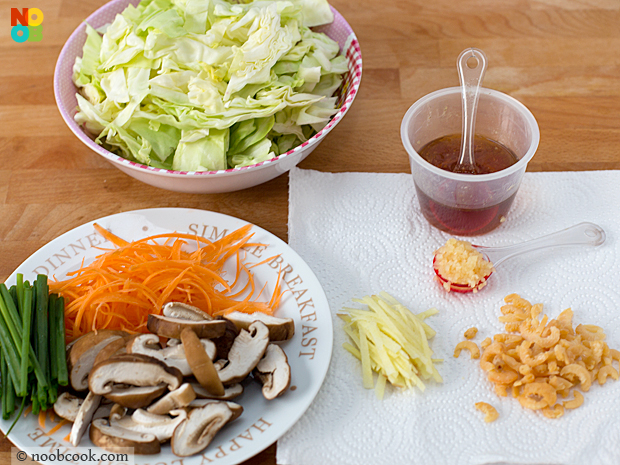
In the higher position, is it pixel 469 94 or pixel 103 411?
pixel 469 94

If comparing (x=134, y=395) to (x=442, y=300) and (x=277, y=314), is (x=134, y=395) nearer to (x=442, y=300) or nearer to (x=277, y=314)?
(x=277, y=314)

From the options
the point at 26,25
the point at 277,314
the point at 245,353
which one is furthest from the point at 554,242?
the point at 26,25

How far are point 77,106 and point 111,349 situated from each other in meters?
0.88

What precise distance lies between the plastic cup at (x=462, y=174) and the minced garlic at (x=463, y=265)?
12 cm

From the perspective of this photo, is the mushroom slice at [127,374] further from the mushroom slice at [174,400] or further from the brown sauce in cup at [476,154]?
the brown sauce in cup at [476,154]

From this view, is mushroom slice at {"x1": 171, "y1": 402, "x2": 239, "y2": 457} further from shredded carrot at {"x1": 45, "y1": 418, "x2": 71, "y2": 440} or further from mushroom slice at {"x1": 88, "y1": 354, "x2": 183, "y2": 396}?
shredded carrot at {"x1": 45, "y1": 418, "x2": 71, "y2": 440}

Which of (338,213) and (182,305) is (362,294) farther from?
(182,305)

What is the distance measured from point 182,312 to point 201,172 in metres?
0.41

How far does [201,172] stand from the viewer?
5.25 feet

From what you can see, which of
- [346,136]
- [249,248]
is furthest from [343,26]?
[249,248]

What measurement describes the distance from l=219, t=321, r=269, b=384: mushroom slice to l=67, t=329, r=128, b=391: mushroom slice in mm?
271

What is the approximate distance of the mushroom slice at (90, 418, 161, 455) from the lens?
1217 mm

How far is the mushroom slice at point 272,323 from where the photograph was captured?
4.58 ft

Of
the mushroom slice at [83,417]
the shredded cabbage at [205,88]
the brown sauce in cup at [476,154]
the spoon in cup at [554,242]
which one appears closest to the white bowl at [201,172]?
the shredded cabbage at [205,88]
